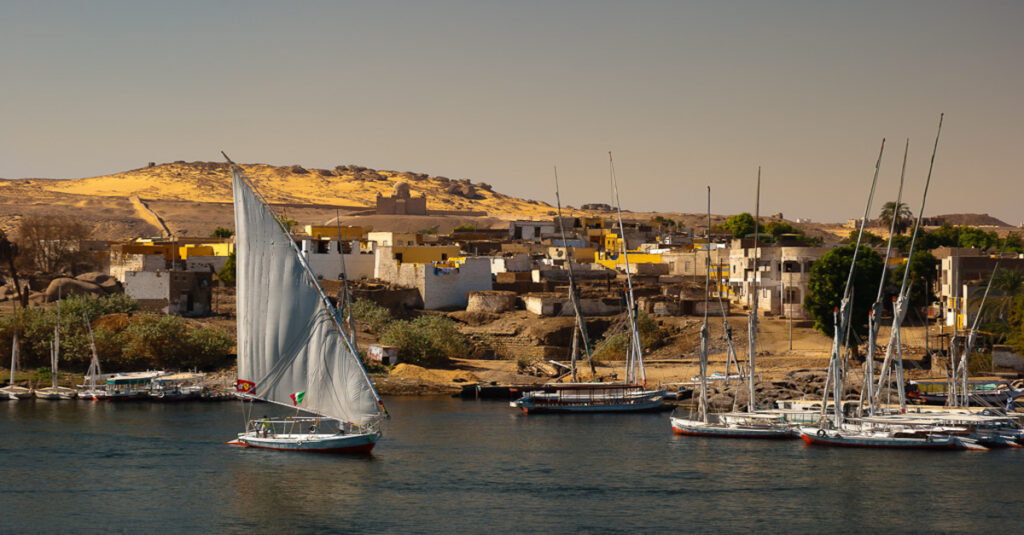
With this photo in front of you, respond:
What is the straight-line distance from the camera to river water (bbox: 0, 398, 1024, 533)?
29.2 m

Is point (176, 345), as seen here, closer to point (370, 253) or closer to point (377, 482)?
point (370, 253)

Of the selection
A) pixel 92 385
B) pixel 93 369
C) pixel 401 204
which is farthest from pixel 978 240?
pixel 92 385

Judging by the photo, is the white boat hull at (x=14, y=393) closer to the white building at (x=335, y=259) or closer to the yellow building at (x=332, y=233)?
the white building at (x=335, y=259)

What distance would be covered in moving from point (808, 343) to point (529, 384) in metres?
12.7

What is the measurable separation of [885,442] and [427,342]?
879 inches

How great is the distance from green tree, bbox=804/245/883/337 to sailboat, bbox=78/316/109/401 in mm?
29299

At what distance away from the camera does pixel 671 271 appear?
73.4 metres

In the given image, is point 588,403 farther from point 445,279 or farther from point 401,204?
point 401,204

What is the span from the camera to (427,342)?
182ft

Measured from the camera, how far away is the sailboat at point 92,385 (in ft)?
165

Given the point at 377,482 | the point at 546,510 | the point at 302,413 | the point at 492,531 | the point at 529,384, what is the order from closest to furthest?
the point at 492,531 → the point at 546,510 → the point at 377,482 → the point at 302,413 → the point at 529,384

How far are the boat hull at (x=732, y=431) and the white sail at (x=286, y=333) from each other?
11019 millimetres

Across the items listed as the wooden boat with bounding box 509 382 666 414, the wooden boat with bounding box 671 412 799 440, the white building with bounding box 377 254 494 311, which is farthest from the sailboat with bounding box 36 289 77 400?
the wooden boat with bounding box 671 412 799 440

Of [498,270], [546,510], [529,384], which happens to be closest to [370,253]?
[498,270]
